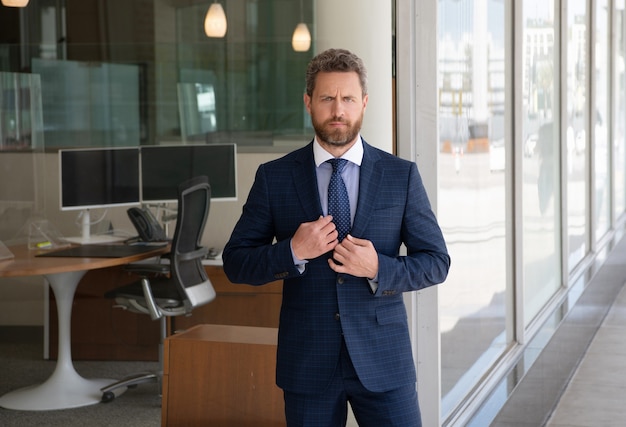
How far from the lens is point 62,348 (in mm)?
5730

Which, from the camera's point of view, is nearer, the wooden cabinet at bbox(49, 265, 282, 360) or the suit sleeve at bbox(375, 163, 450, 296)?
the suit sleeve at bbox(375, 163, 450, 296)

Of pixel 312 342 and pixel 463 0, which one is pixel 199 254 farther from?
pixel 312 342

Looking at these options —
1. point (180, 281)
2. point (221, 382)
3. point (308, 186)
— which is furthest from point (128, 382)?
point (308, 186)

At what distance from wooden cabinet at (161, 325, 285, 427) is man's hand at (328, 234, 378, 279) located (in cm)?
123

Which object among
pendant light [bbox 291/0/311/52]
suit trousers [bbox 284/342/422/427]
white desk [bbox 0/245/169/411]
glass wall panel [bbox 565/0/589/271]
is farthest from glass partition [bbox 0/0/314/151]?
suit trousers [bbox 284/342/422/427]

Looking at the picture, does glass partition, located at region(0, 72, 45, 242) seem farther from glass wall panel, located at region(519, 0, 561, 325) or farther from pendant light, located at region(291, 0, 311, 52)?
glass wall panel, located at region(519, 0, 561, 325)

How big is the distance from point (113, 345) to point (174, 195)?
1.11 meters

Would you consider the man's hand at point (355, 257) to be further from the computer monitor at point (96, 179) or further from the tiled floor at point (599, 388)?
the computer monitor at point (96, 179)

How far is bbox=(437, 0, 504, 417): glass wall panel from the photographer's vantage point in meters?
3.87

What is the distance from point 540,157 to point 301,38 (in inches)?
85.3

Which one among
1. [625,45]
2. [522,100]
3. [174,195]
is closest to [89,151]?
[174,195]

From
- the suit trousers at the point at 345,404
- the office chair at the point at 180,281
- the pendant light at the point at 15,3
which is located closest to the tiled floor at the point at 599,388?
the office chair at the point at 180,281

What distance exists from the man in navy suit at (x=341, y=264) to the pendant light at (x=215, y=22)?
17.8ft

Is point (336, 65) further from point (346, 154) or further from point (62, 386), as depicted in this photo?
point (62, 386)
